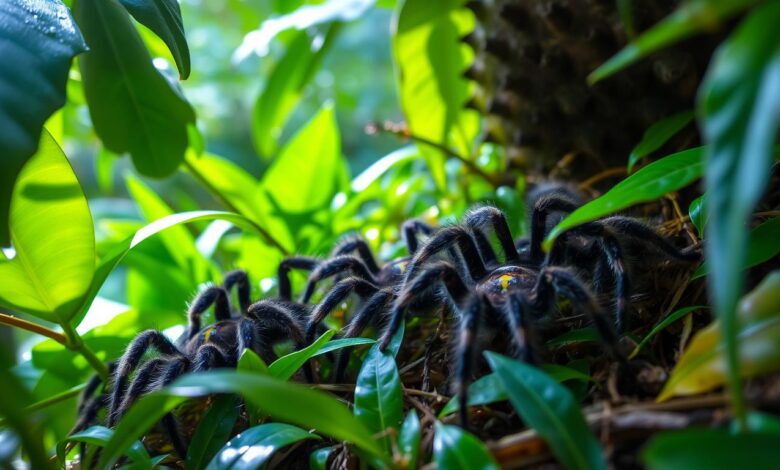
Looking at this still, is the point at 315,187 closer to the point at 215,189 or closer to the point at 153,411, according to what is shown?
the point at 215,189

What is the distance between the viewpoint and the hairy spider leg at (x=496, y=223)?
1162 mm

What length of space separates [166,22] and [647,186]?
70cm

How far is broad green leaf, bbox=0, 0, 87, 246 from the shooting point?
64 centimetres

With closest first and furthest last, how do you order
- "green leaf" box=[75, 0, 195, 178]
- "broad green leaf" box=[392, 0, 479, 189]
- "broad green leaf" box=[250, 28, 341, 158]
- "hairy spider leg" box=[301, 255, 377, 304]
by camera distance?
"green leaf" box=[75, 0, 195, 178] → "hairy spider leg" box=[301, 255, 377, 304] → "broad green leaf" box=[392, 0, 479, 189] → "broad green leaf" box=[250, 28, 341, 158]

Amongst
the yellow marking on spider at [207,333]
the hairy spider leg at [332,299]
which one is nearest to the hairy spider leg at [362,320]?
the hairy spider leg at [332,299]

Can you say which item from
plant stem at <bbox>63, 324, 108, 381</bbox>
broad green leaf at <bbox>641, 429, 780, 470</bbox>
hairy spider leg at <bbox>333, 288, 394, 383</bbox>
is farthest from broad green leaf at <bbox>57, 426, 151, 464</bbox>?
broad green leaf at <bbox>641, 429, 780, 470</bbox>

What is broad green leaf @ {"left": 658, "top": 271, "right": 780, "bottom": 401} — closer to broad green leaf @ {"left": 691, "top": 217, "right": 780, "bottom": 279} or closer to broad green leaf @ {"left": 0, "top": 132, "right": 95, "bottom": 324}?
broad green leaf @ {"left": 691, "top": 217, "right": 780, "bottom": 279}

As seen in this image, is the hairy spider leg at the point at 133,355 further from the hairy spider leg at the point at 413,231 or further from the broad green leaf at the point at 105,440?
the hairy spider leg at the point at 413,231

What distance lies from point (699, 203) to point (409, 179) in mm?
1071

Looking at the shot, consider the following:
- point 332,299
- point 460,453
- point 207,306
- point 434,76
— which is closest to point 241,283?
point 207,306

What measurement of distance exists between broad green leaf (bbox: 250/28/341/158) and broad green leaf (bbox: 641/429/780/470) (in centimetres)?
136

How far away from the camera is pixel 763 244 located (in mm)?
847

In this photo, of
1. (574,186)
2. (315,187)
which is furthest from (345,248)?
(574,186)

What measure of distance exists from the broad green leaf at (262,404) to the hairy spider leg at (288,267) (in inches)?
24.0
